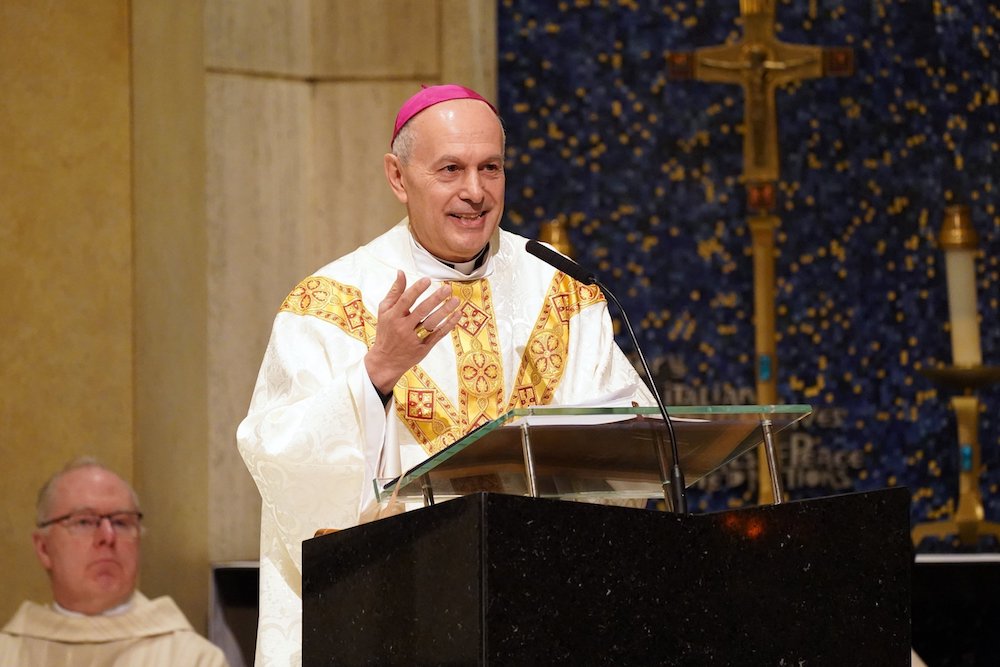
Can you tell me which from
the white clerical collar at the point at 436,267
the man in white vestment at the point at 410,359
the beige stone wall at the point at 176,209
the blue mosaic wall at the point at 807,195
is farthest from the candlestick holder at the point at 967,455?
the white clerical collar at the point at 436,267

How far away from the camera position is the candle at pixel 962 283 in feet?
17.9

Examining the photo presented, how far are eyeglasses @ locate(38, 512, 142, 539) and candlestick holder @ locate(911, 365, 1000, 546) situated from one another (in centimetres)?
278

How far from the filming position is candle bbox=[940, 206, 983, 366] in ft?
17.9

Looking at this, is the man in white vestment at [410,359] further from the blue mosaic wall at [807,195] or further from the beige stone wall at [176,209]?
the blue mosaic wall at [807,195]

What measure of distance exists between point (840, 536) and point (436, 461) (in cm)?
63

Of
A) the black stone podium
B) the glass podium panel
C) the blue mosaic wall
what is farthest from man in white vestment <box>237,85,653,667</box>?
the blue mosaic wall

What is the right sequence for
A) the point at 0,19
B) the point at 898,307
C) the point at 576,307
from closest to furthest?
the point at 576,307 → the point at 0,19 → the point at 898,307

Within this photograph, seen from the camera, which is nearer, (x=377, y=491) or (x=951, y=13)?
(x=377, y=491)

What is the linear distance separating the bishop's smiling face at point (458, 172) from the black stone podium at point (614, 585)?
1.02 meters

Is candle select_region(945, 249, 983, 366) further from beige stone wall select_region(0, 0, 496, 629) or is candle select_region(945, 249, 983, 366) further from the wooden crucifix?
beige stone wall select_region(0, 0, 496, 629)

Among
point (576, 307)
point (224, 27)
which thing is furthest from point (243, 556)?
point (576, 307)

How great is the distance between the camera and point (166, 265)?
5297 millimetres

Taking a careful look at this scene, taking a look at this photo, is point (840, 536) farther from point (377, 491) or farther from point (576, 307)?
point (576, 307)

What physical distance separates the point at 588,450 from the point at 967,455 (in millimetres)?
3726
